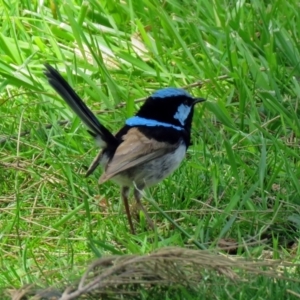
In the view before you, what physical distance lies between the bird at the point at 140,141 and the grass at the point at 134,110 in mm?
163

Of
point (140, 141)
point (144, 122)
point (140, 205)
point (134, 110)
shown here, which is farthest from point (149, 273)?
point (134, 110)

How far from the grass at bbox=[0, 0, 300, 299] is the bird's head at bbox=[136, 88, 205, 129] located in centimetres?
20

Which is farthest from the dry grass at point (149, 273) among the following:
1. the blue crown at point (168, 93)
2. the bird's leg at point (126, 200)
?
the blue crown at point (168, 93)

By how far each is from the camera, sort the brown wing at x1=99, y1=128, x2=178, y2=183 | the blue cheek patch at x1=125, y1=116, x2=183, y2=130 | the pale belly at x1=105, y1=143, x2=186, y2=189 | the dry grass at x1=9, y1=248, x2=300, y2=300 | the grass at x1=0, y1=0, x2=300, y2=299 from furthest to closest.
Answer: the blue cheek patch at x1=125, y1=116, x2=183, y2=130, the pale belly at x1=105, y1=143, x2=186, y2=189, the brown wing at x1=99, y1=128, x2=178, y2=183, the grass at x1=0, y1=0, x2=300, y2=299, the dry grass at x1=9, y1=248, x2=300, y2=300

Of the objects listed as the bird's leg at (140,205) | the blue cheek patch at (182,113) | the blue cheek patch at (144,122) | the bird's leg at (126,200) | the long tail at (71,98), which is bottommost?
the bird's leg at (140,205)

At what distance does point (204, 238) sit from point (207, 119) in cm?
118

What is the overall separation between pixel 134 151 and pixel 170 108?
428 mm

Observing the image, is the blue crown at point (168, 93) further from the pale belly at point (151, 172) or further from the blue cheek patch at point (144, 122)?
the pale belly at point (151, 172)

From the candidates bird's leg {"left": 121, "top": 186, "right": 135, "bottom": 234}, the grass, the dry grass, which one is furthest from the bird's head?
the dry grass

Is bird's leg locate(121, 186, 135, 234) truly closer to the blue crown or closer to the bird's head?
the bird's head

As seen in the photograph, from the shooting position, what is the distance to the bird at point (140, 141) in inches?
182

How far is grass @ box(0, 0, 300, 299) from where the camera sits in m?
4.46

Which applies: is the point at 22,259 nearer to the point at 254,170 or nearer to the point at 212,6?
the point at 254,170

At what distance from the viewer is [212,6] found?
6227 mm
